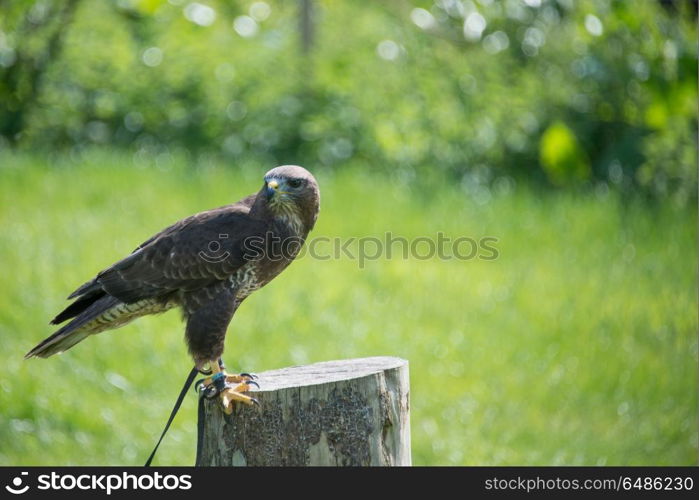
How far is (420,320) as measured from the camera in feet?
26.1

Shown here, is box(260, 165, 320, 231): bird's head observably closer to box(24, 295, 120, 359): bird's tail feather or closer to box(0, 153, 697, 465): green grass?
box(24, 295, 120, 359): bird's tail feather

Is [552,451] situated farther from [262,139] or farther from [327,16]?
[327,16]

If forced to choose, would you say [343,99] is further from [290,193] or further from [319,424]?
[319,424]

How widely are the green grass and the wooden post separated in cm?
306

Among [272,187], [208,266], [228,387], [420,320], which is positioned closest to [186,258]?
[208,266]

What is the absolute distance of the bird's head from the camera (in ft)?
11.9

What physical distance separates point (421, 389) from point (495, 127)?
185 inches

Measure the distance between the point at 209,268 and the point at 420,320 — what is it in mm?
4434

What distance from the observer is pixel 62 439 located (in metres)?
6.20

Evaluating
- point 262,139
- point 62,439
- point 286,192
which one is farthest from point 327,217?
point 286,192

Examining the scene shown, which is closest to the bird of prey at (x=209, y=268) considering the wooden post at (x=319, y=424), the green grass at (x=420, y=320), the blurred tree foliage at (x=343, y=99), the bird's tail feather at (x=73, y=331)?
the bird's tail feather at (x=73, y=331)

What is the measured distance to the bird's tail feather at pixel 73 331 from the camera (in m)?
3.73

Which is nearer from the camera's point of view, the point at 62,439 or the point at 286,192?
the point at 286,192

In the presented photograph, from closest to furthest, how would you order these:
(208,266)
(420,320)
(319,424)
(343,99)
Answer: (319,424) → (208,266) → (420,320) → (343,99)
